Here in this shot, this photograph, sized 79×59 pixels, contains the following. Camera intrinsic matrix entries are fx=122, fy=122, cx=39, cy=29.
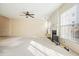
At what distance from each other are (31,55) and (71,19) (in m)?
1.18

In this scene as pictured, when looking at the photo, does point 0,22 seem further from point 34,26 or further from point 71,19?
point 71,19

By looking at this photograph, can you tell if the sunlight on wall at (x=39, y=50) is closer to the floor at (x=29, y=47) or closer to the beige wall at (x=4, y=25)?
the floor at (x=29, y=47)

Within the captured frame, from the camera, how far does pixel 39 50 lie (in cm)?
252

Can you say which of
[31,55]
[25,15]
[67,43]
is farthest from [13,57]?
[67,43]

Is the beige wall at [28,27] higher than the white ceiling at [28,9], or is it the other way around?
the white ceiling at [28,9]

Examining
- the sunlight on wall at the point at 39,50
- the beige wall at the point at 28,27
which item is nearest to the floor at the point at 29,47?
the sunlight on wall at the point at 39,50

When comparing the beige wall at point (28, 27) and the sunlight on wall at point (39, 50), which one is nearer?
the sunlight on wall at point (39, 50)

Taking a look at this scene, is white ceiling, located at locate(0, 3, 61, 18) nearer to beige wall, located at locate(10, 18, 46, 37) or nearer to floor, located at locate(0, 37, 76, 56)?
beige wall, located at locate(10, 18, 46, 37)

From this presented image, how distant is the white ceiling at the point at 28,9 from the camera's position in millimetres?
2395

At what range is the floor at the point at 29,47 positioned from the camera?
2407mm

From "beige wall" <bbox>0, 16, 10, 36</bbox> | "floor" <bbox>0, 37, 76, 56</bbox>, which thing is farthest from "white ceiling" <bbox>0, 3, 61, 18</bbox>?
"floor" <bbox>0, 37, 76, 56</bbox>

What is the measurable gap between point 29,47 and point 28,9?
2.59 feet

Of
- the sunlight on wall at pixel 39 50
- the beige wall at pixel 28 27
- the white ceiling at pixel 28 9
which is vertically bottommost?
the sunlight on wall at pixel 39 50

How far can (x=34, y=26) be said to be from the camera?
8.63ft
